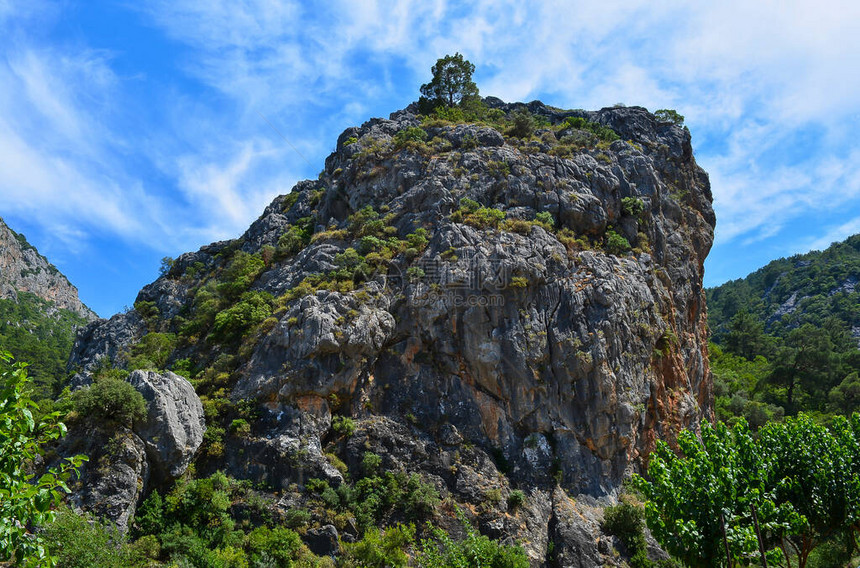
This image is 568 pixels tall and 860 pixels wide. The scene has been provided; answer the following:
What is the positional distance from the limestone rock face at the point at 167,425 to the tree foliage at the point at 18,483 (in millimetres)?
19693

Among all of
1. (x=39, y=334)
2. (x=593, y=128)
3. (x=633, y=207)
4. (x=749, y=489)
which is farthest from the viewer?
(x=39, y=334)

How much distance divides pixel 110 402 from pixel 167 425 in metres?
2.85

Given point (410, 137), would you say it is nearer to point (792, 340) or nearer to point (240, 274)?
point (240, 274)

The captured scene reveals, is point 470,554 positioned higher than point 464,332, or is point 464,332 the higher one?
point 464,332

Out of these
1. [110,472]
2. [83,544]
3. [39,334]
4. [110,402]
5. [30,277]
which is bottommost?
[83,544]

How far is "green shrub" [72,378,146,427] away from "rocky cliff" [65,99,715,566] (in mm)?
4652

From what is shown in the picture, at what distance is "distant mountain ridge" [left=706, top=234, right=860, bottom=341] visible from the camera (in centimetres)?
9644

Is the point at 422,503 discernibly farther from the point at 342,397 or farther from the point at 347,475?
the point at 342,397

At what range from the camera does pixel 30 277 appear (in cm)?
13100

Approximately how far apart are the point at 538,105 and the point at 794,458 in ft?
184

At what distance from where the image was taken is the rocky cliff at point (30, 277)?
123069 millimetres

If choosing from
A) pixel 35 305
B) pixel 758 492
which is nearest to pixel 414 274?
pixel 758 492

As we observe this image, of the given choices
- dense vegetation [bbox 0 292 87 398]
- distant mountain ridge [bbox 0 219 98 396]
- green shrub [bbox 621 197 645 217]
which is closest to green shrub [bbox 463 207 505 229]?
green shrub [bbox 621 197 645 217]

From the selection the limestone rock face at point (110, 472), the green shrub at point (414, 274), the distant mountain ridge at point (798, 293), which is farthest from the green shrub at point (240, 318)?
the distant mountain ridge at point (798, 293)
